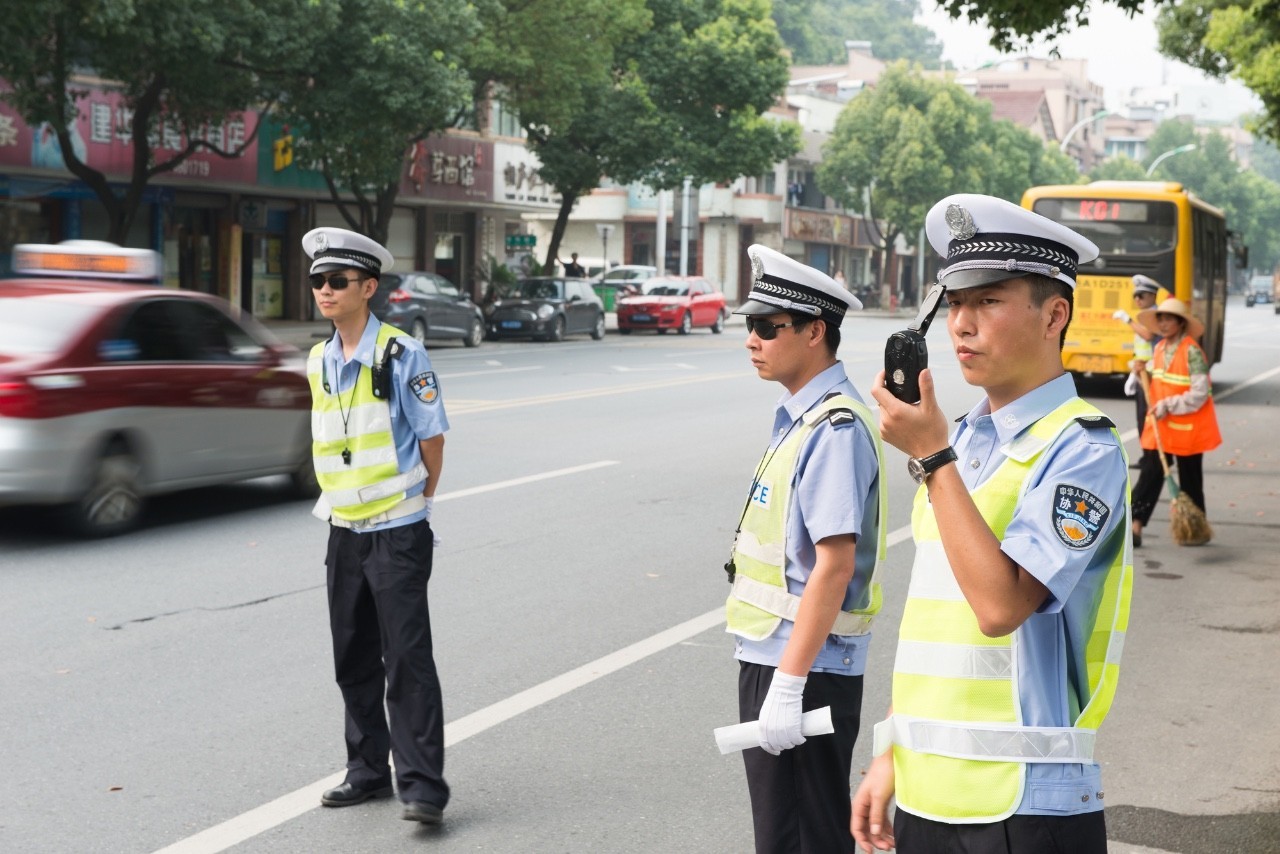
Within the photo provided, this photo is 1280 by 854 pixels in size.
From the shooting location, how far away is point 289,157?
118 ft

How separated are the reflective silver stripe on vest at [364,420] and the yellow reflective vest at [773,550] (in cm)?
187

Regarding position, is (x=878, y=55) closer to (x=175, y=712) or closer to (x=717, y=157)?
(x=717, y=157)

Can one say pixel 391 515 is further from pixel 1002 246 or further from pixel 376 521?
pixel 1002 246

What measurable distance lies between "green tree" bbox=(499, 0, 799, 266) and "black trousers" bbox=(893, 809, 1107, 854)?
38.1 metres

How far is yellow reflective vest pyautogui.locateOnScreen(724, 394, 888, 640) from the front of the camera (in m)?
3.57

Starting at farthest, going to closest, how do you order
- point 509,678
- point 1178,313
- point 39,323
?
point 1178,313, point 39,323, point 509,678

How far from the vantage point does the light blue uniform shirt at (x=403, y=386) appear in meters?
5.20

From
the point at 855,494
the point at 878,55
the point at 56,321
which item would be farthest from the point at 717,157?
the point at 878,55

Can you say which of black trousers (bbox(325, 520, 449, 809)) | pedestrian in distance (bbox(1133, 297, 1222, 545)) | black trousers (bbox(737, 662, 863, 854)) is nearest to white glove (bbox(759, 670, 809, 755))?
black trousers (bbox(737, 662, 863, 854))

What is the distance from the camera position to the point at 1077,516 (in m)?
2.45

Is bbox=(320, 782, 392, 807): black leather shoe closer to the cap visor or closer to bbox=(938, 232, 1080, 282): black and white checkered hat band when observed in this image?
the cap visor

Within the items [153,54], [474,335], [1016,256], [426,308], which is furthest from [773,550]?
[474,335]

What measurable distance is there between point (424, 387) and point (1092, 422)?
9.98ft

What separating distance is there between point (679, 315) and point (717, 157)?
545 centimetres
